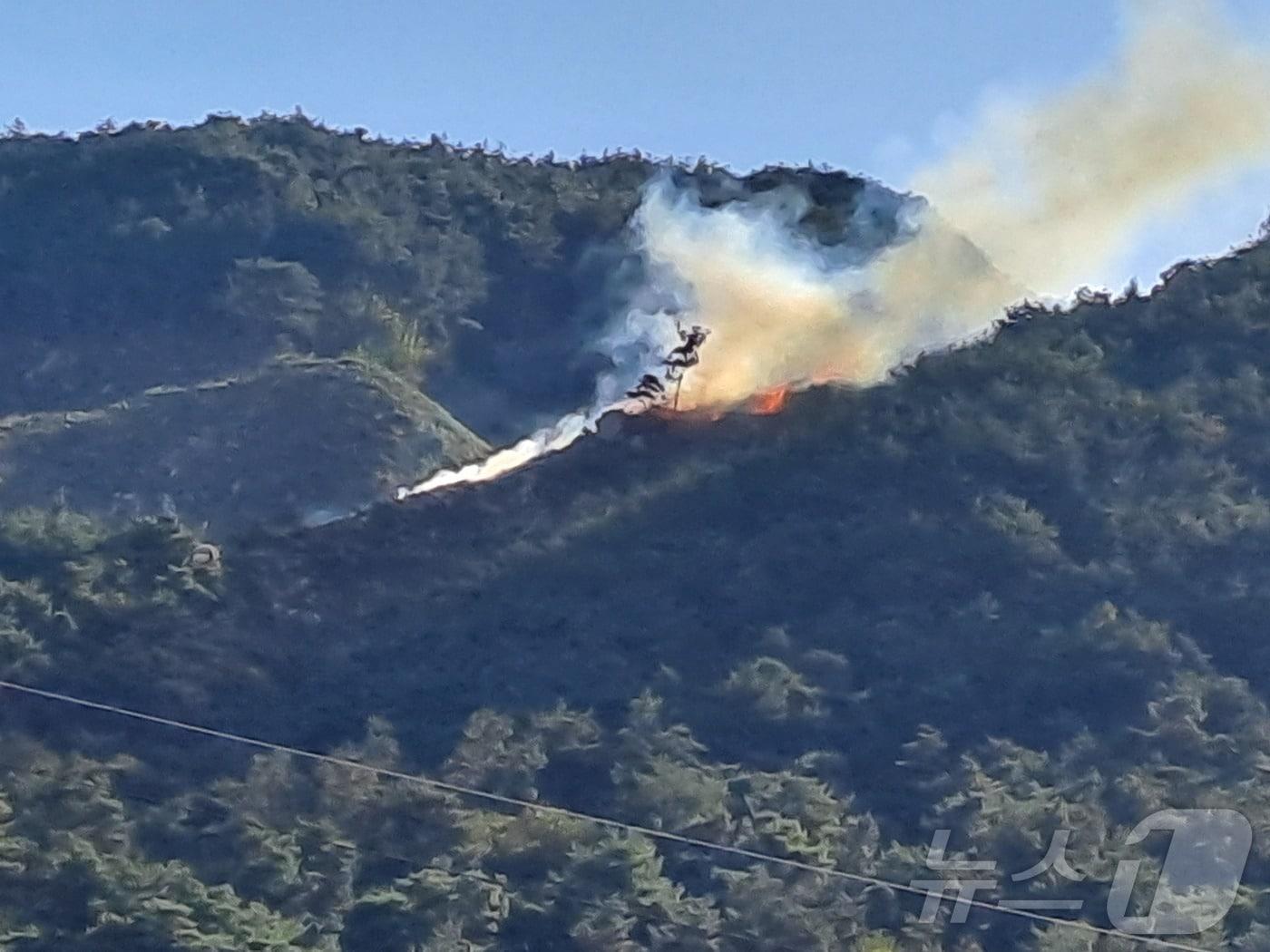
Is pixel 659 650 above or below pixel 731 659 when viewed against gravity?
below

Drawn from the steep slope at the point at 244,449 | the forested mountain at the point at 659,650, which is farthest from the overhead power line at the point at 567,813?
the steep slope at the point at 244,449

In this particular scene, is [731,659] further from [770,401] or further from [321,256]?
[321,256]

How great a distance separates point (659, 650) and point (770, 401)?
1063 centimetres

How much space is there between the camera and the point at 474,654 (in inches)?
1049

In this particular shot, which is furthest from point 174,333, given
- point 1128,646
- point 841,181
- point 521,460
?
point 1128,646

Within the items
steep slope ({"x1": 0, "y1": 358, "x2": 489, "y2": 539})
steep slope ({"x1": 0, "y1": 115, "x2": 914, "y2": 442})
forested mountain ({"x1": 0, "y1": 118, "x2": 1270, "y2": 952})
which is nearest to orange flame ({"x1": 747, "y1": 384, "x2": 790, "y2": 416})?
forested mountain ({"x1": 0, "y1": 118, "x2": 1270, "y2": 952})

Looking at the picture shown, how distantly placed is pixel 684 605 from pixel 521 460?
9701 mm

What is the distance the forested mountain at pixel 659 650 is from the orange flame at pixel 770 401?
2.16 ft

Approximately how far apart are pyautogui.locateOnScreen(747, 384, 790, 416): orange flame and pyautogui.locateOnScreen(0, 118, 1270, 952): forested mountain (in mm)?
660

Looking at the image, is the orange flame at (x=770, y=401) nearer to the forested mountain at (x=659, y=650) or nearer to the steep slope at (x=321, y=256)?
the forested mountain at (x=659, y=650)

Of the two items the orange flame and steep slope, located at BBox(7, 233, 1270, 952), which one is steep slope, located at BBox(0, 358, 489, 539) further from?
the orange flame

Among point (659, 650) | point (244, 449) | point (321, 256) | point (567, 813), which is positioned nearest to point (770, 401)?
point (244, 449)

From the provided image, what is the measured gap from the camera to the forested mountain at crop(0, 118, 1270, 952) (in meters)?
20.9

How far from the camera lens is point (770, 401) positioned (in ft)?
119
